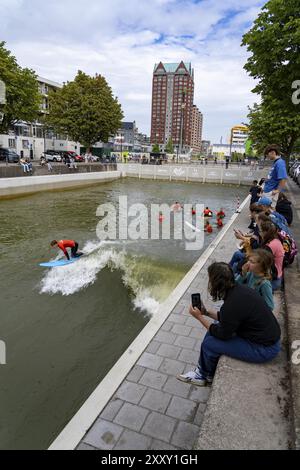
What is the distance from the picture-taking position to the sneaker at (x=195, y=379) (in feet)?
13.8

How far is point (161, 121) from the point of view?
190000 mm

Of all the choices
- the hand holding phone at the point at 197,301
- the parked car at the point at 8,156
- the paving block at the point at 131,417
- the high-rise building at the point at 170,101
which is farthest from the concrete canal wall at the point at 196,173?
the high-rise building at the point at 170,101

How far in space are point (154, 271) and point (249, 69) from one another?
15.6 metres

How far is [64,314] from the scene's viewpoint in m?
7.66

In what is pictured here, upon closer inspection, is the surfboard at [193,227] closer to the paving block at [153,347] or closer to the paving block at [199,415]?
the paving block at [153,347]

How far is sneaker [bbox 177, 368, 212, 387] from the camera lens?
165 inches

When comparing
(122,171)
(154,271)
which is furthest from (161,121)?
(154,271)

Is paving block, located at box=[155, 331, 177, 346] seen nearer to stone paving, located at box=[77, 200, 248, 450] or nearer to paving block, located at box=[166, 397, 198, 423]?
stone paving, located at box=[77, 200, 248, 450]

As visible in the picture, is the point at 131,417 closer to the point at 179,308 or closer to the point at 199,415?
the point at 199,415

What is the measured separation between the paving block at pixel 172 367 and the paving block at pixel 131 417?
81 centimetres

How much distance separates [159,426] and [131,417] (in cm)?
35

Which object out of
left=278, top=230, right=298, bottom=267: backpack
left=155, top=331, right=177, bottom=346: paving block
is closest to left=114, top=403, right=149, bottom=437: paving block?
left=155, top=331, right=177, bottom=346: paving block

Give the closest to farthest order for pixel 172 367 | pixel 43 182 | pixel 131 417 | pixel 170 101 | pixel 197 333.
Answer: pixel 131 417 < pixel 172 367 < pixel 197 333 < pixel 43 182 < pixel 170 101

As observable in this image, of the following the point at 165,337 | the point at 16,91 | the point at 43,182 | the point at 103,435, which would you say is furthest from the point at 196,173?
the point at 103,435
